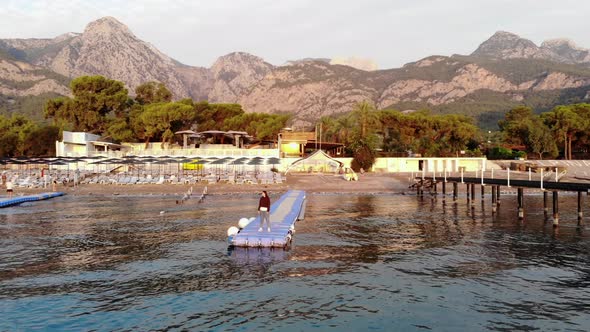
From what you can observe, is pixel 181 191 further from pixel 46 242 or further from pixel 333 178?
pixel 46 242

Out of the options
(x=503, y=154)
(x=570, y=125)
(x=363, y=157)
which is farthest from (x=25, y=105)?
(x=570, y=125)

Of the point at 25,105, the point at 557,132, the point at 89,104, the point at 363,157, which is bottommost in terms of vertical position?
the point at 363,157

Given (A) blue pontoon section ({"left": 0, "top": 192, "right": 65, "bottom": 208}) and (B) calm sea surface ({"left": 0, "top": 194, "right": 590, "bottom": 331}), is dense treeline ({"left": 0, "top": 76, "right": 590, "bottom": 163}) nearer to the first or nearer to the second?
(A) blue pontoon section ({"left": 0, "top": 192, "right": 65, "bottom": 208})

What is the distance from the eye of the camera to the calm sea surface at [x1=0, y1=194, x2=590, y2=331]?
12.6 meters

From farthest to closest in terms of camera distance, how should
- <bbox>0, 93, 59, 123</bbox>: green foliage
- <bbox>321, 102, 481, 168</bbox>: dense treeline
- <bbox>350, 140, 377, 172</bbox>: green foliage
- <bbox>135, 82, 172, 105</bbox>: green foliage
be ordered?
<bbox>0, 93, 59, 123</bbox>: green foliage
<bbox>135, 82, 172, 105</bbox>: green foliage
<bbox>321, 102, 481, 168</bbox>: dense treeline
<bbox>350, 140, 377, 172</bbox>: green foliage

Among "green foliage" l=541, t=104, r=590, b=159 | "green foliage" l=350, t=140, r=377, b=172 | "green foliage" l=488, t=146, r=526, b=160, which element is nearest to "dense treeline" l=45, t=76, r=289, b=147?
"green foliage" l=350, t=140, r=377, b=172

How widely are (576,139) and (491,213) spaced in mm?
69870

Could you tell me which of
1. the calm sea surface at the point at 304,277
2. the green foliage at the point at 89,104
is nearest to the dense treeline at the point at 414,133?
the green foliage at the point at 89,104

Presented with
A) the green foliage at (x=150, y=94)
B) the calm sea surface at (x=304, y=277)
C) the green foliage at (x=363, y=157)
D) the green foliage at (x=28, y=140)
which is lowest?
the calm sea surface at (x=304, y=277)

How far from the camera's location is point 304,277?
16641 millimetres

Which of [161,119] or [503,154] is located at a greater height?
[161,119]

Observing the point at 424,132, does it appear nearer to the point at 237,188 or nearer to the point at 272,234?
the point at 237,188

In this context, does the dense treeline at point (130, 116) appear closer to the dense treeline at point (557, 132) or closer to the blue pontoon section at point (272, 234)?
the dense treeline at point (557, 132)

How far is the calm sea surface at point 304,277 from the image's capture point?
41.3ft
